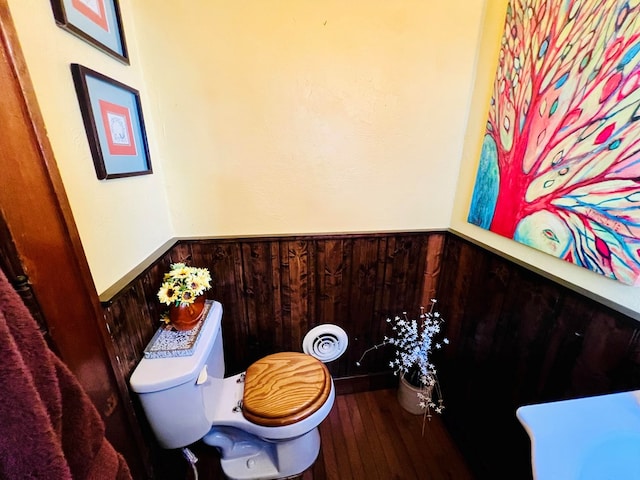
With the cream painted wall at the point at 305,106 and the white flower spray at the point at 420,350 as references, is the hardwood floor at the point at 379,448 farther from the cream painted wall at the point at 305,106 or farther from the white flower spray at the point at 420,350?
the cream painted wall at the point at 305,106

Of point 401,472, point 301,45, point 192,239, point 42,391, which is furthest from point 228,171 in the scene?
point 401,472

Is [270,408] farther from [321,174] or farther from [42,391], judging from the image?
[321,174]

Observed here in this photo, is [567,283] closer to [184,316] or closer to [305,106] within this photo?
[305,106]

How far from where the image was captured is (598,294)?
794 mm

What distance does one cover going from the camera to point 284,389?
3.83 feet

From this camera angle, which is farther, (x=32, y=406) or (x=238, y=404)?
(x=238, y=404)

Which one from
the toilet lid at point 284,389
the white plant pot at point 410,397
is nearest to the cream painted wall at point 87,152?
the toilet lid at point 284,389

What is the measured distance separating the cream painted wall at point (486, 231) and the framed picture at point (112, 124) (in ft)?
4.78

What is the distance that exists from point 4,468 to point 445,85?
1.71 m

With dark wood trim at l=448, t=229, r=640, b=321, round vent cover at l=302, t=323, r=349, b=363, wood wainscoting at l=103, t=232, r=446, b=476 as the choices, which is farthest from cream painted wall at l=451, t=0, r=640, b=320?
round vent cover at l=302, t=323, r=349, b=363

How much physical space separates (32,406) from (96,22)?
1.02 m

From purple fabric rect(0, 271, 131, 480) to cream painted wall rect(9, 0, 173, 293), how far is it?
0.41 m

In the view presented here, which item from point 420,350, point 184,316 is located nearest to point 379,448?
point 420,350

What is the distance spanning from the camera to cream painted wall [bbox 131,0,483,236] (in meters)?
1.07
